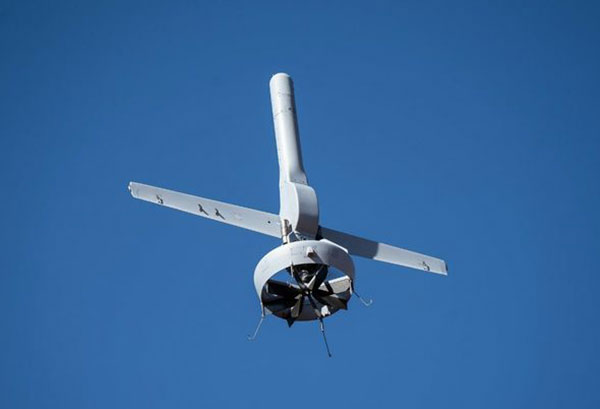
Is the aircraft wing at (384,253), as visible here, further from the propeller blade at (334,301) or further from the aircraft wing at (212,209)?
the propeller blade at (334,301)

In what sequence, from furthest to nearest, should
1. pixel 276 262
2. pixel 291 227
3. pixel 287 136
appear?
1. pixel 287 136
2. pixel 291 227
3. pixel 276 262

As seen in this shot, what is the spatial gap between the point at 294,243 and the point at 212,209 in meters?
5.47

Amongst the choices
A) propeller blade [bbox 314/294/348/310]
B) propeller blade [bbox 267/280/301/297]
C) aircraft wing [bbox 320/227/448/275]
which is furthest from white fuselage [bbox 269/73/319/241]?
propeller blade [bbox 314/294/348/310]

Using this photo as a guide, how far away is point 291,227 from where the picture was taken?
40.8 meters

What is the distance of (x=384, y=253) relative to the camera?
44594 millimetres

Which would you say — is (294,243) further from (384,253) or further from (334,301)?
(384,253)

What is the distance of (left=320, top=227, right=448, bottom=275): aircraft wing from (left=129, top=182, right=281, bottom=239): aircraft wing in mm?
2205

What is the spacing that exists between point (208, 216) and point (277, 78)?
27.4 feet

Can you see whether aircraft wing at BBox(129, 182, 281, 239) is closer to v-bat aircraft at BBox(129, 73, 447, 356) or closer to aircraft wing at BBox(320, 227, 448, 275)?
v-bat aircraft at BBox(129, 73, 447, 356)

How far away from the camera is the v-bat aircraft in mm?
37812

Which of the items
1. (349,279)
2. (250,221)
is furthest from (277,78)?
(349,279)

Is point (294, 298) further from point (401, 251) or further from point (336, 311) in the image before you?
point (401, 251)

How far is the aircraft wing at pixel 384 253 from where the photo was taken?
1693 inches

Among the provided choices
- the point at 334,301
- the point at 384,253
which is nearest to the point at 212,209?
the point at 334,301
